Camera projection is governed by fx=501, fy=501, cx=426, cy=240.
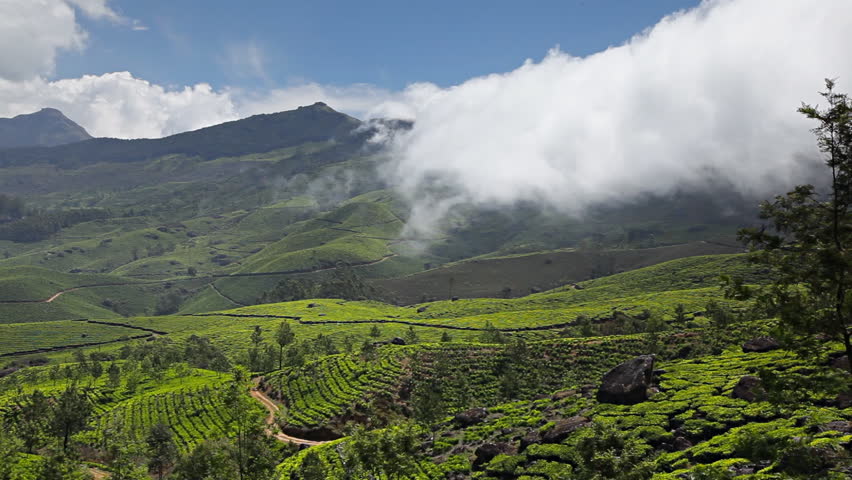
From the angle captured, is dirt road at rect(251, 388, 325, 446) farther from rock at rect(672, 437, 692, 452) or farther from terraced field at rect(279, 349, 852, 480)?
rock at rect(672, 437, 692, 452)

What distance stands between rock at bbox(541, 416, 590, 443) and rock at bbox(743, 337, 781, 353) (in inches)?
1484

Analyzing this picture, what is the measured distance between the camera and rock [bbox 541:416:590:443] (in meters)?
62.3

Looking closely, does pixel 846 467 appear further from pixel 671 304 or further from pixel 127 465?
pixel 671 304

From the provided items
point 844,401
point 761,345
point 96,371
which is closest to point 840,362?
point 844,401

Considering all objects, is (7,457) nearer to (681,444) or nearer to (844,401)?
(681,444)

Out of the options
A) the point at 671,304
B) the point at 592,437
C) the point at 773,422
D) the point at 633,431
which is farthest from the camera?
the point at 671,304

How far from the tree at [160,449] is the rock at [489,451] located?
176 feet

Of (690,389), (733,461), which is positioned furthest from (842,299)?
(690,389)

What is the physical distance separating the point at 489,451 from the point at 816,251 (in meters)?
49.9

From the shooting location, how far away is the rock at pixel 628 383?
68250mm

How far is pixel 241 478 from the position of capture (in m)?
40.1

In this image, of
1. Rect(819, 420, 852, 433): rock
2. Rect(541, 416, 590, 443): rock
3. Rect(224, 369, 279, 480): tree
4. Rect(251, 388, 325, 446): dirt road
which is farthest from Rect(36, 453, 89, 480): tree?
Rect(819, 420, 852, 433): rock

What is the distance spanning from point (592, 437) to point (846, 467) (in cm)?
1539

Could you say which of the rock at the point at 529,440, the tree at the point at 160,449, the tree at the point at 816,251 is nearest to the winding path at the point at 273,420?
the tree at the point at 160,449
